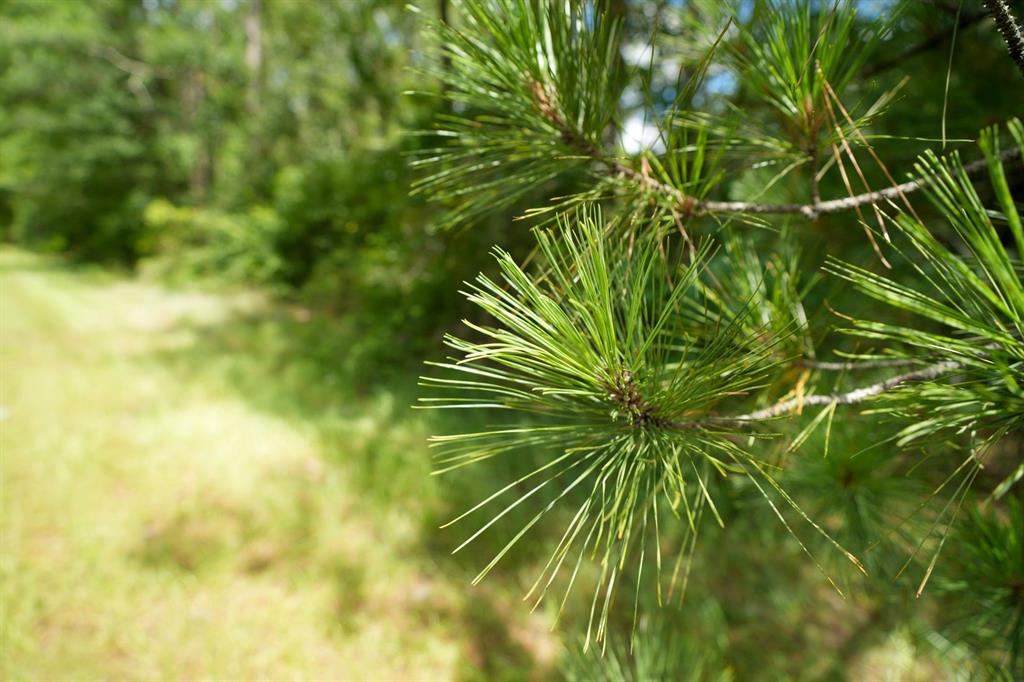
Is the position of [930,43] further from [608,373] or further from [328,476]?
[328,476]

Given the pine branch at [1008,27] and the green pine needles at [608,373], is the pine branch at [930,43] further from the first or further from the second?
the green pine needles at [608,373]

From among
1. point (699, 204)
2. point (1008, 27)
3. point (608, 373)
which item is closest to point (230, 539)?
Answer: point (608, 373)

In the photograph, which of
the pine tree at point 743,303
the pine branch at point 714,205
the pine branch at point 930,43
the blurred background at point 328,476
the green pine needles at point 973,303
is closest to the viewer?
the green pine needles at point 973,303

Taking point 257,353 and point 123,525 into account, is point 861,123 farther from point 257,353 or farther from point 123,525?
point 257,353

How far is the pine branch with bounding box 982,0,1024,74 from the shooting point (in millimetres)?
506

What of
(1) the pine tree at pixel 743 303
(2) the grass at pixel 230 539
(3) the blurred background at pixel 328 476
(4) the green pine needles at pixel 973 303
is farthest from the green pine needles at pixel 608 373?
(2) the grass at pixel 230 539

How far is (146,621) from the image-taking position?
1.86m

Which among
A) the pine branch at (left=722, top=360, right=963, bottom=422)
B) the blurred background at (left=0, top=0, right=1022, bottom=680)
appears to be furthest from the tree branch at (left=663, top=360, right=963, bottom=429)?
the blurred background at (left=0, top=0, right=1022, bottom=680)

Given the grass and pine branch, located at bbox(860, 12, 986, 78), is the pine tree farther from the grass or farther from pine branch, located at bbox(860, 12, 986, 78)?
the grass

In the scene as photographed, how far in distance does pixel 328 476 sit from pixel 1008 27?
121 inches

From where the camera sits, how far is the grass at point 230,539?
5.88ft

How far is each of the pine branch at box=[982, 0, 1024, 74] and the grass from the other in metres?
1.94

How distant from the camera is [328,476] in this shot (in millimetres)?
2902

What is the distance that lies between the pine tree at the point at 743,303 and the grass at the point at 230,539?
3.59 ft
